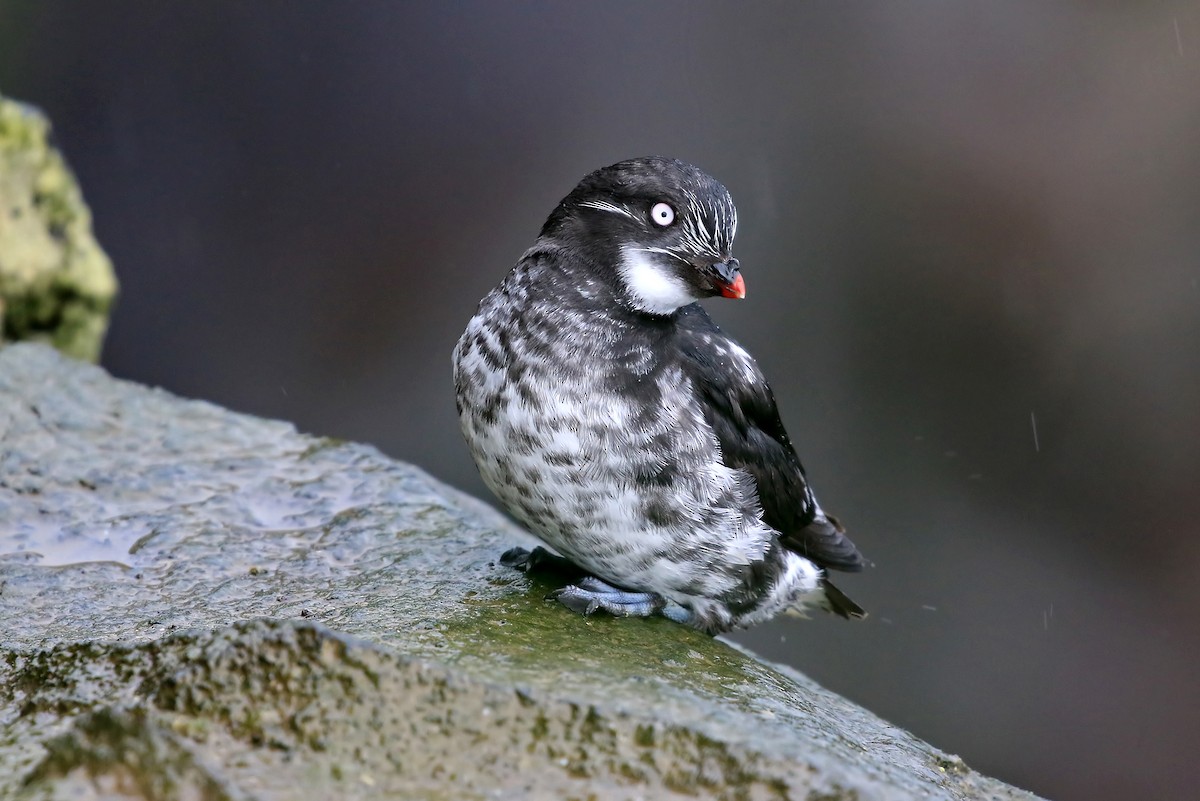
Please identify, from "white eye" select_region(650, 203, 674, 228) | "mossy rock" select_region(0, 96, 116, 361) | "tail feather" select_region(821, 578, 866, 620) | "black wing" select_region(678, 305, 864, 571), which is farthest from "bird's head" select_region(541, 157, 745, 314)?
"mossy rock" select_region(0, 96, 116, 361)

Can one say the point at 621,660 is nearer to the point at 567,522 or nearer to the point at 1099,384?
the point at 567,522

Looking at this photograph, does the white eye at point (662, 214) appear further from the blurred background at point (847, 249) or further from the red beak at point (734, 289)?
the blurred background at point (847, 249)

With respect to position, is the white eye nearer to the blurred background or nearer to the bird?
the bird

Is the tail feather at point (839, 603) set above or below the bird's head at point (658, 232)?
below

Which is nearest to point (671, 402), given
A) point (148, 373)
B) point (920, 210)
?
point (920, 210)

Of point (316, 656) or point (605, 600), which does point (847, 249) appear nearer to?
point (605, 600)

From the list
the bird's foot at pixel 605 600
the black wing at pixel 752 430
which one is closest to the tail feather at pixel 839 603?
the black wing at pixel 752 430

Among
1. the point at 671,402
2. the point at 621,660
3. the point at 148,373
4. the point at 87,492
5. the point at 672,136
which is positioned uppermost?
the point at 672,136
